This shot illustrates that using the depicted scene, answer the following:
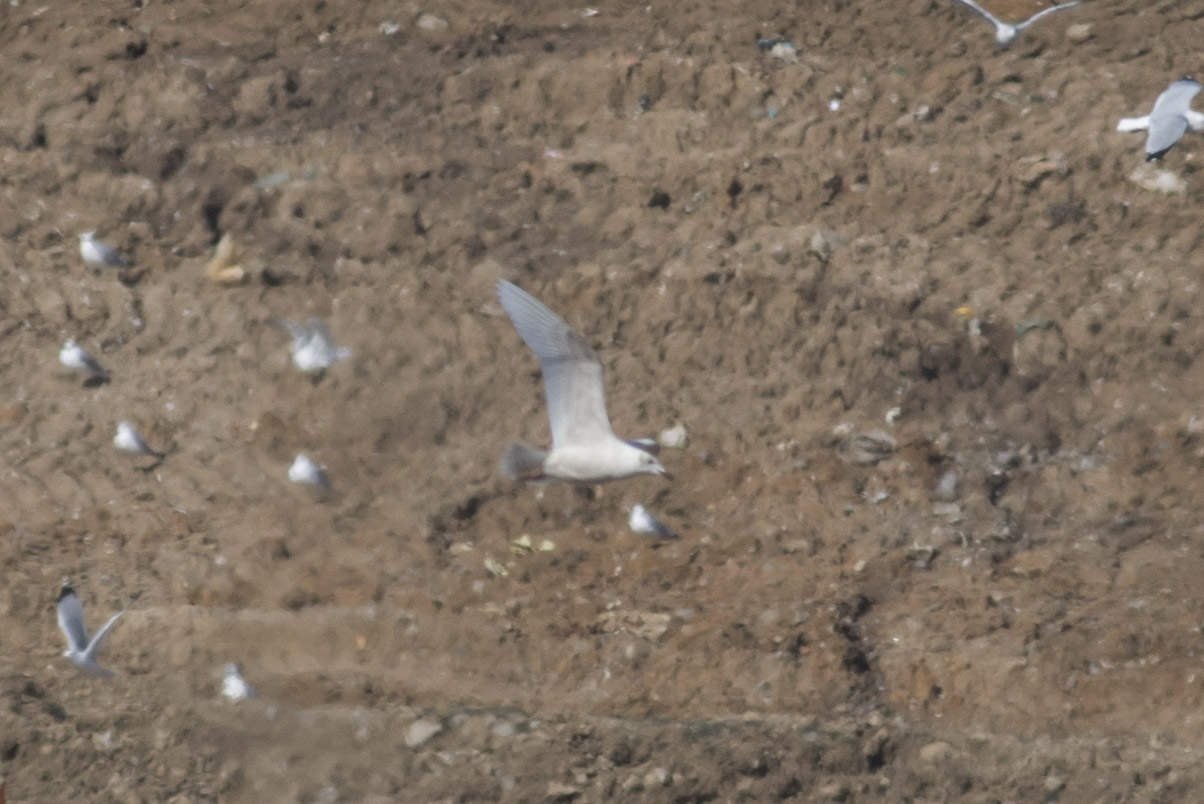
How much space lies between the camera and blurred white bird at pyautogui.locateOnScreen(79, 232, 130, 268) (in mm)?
5641

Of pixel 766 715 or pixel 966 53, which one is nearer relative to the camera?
pixel 766 715

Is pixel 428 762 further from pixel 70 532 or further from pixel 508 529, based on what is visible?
pixel 70 532

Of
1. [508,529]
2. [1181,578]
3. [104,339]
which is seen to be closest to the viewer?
[1181,578]

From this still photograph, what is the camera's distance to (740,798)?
16.5ft

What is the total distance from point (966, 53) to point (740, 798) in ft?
9.96

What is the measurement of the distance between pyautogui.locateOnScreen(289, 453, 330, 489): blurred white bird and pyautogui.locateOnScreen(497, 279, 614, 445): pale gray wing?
3.83 feet

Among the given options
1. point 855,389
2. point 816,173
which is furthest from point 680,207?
point 855,389

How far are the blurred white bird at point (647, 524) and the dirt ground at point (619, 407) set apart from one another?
77 mm

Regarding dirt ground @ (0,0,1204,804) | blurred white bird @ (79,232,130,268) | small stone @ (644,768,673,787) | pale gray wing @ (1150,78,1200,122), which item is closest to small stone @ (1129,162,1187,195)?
dirt ground @ (0,0,1204,804)

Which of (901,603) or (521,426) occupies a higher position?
(521,426)

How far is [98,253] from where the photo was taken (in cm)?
564

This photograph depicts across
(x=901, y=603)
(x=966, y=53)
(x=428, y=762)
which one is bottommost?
(x=428, y=762)

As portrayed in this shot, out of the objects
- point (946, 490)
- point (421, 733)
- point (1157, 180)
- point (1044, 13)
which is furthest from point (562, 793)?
point (1044, 13)

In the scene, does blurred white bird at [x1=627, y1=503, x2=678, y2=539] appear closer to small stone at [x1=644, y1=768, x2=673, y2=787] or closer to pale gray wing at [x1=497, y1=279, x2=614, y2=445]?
pale gray wing at [x1=497, y1=279, x2=614, y2=445]
